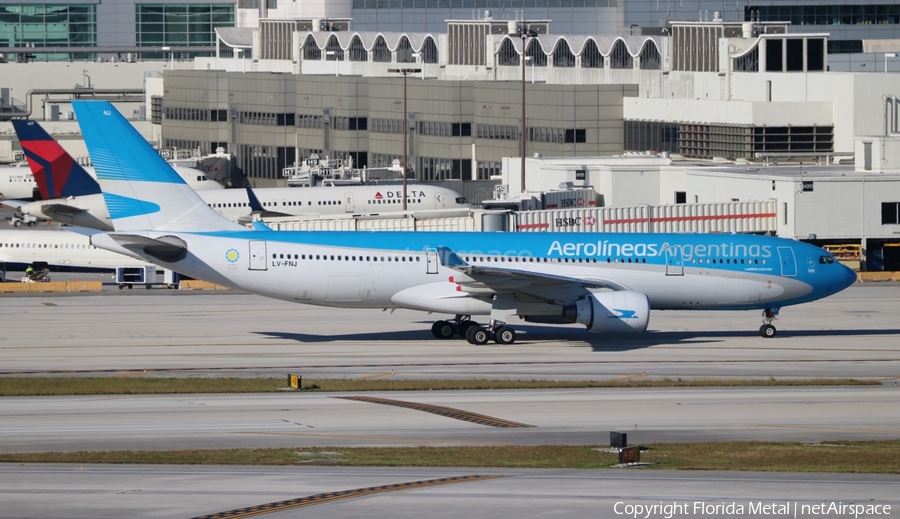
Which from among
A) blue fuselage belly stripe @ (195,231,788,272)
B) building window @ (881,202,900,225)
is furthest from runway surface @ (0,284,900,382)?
building window @ (881,202,900,225)

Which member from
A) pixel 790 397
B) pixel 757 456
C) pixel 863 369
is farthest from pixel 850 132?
pixel 757 456

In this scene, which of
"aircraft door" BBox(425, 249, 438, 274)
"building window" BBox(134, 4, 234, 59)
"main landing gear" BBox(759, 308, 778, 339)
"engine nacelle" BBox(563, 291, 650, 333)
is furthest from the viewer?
"building window" BBox(134, 4, 234, 59)

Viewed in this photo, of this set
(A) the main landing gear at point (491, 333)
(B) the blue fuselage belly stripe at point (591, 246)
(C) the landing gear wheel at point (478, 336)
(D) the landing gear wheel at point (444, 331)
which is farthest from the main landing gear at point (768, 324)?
(D) the landing gear wheel at point (444, 331)

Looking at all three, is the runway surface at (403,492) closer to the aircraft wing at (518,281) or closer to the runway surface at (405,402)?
the runway surface at (405,402)

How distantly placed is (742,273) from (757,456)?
20.7 meters

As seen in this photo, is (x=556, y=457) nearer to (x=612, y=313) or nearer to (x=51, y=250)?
(x=612, y=313)

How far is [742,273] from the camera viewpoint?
5138 centimetres

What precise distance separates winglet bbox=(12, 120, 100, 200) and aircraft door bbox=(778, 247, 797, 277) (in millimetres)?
47922

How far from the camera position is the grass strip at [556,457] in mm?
30312

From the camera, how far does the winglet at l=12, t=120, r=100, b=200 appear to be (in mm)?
84500

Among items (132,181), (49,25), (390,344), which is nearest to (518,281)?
(390,344)

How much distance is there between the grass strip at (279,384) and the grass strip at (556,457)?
881cm

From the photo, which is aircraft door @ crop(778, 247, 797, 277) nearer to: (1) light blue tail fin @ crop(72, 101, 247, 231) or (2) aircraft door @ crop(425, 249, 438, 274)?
(2) aircraft door @ crop(425, 249, 438, 274)

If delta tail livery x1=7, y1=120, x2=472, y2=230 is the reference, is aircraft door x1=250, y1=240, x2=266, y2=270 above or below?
below
